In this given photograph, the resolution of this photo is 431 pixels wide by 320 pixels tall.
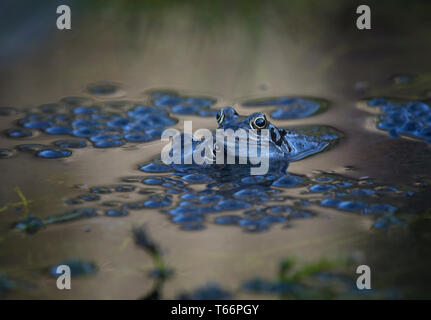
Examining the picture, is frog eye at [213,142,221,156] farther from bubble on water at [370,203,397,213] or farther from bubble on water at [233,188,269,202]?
bubble on water at [370,203,397,213]

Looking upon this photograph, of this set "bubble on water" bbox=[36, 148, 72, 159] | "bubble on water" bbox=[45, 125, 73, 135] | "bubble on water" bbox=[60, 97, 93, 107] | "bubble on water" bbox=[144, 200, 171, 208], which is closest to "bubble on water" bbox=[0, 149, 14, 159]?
"bubble on water" bbox=[36, 148, 72, 159]

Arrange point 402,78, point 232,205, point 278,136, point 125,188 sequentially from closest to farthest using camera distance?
1. point 232,205
2. point 125,188
3. point 278,136
4. point 402,78

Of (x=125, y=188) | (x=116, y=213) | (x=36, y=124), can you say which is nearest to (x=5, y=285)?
(x=116, y=213)

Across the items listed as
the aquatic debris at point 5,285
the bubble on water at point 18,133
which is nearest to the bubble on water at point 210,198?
the aquatic debris at point 5,285

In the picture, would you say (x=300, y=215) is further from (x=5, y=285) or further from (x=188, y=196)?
(x=5, y=285)

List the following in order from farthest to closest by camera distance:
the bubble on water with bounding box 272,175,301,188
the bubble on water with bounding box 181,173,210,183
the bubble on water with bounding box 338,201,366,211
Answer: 1. the bubble on water with bounding box 181,173,210,183
2. the bubble on water with bounding box 272,175,301,188
3. the bubble on water with bounding box 338,201,366,211

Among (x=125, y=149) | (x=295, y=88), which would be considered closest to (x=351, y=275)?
(x=125, y=149)
